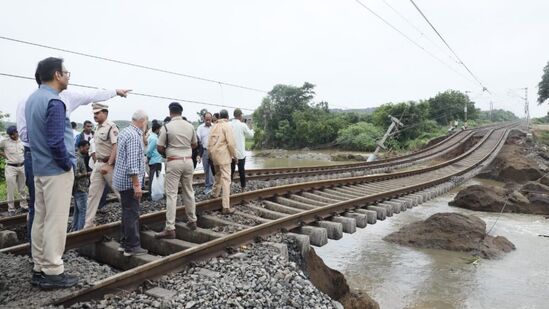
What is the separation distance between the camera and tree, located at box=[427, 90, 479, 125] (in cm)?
6031

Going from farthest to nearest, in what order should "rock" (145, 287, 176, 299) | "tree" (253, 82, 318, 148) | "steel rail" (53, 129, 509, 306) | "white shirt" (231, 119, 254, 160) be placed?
"tree" (253, 82, 318, 148) → "white shirt" (231, 119, 254, 160) → "rock" (145, 287, 176, 299) → "steel rail" (53, 129, 509, 306)

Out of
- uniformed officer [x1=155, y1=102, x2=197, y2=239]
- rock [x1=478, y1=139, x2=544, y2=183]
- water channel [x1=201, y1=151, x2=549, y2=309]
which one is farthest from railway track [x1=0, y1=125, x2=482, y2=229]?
rock [x1=478, y1=139, x2=544, y2=183]

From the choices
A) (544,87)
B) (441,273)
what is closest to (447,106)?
(544,87)

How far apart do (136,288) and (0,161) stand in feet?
52.0

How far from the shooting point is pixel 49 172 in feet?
11.9

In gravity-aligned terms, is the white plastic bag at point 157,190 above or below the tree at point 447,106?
below

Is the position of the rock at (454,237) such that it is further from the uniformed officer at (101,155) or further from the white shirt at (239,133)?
the uniformed officer at (101,155)

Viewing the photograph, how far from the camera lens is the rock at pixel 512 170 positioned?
23.0 m

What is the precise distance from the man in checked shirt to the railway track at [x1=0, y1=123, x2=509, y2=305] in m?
0.18

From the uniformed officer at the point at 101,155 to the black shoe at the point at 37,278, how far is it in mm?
1943

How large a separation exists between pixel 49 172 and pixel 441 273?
8.76 metres

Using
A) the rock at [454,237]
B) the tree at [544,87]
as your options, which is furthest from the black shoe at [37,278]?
the tree at [544,87]

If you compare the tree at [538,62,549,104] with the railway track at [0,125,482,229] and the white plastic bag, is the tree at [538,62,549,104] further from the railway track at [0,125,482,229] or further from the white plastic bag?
the white plastic bag

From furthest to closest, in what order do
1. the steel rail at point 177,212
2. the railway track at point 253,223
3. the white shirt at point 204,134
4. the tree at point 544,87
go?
the tree at point 544,87, the white shirt at point 204,134, the steel rail at point 177,212, the railway track at point 253,223
